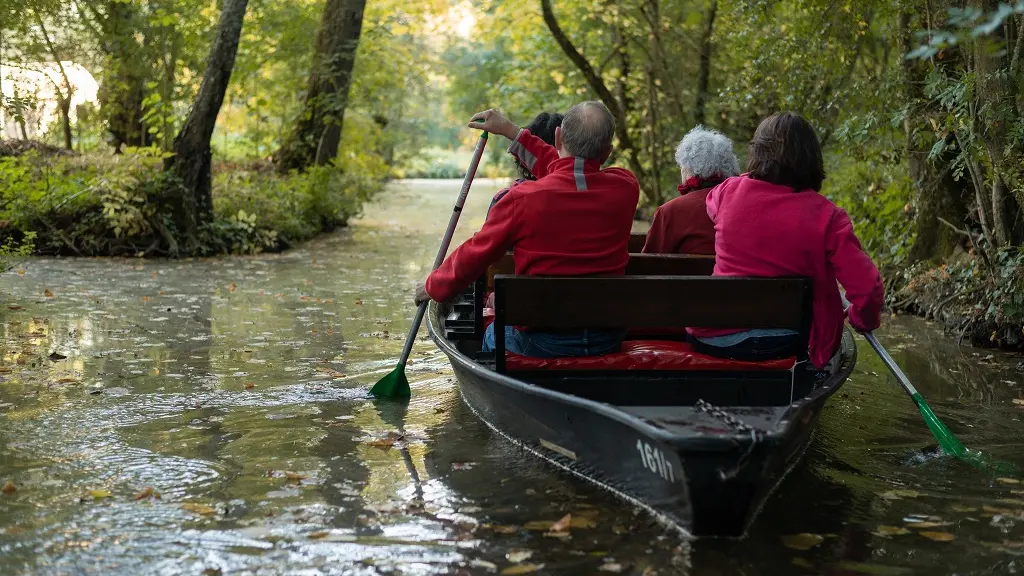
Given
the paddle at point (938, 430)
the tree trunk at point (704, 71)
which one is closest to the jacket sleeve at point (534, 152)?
the paddle at point (938, 430)

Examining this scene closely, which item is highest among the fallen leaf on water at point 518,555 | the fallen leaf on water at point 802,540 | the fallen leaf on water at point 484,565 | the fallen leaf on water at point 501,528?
the fallen leaf on water at point 484,565

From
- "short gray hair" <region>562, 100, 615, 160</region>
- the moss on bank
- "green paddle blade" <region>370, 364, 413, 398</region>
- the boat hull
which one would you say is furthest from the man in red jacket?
the moss on bank

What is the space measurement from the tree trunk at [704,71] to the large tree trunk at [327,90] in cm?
595

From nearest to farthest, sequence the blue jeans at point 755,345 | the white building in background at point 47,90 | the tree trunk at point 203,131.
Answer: the blue jeans at point 755,345 < the tree trunk at point 203,131 < the white building in background at point 47,90

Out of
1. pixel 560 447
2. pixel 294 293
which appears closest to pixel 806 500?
pixel 560 447

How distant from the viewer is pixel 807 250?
523 cm

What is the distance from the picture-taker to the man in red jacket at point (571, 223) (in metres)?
5.34

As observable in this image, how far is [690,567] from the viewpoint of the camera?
418 centimetres

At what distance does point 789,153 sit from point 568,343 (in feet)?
4.38

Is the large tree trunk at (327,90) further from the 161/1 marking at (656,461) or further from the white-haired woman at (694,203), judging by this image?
the 161/1 marking at (656,461)

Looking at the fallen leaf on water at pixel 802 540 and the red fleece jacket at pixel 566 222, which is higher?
the red fleece jacket at pixel 566 222

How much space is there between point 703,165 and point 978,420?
86.9 inches

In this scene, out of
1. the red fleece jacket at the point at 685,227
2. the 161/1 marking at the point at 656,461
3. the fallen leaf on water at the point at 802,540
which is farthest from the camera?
the red fleece jacket at the point at 685,227

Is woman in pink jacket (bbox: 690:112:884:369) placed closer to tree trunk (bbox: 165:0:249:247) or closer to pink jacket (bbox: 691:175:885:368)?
pink jacket (bbox: 691:175:885:368)
